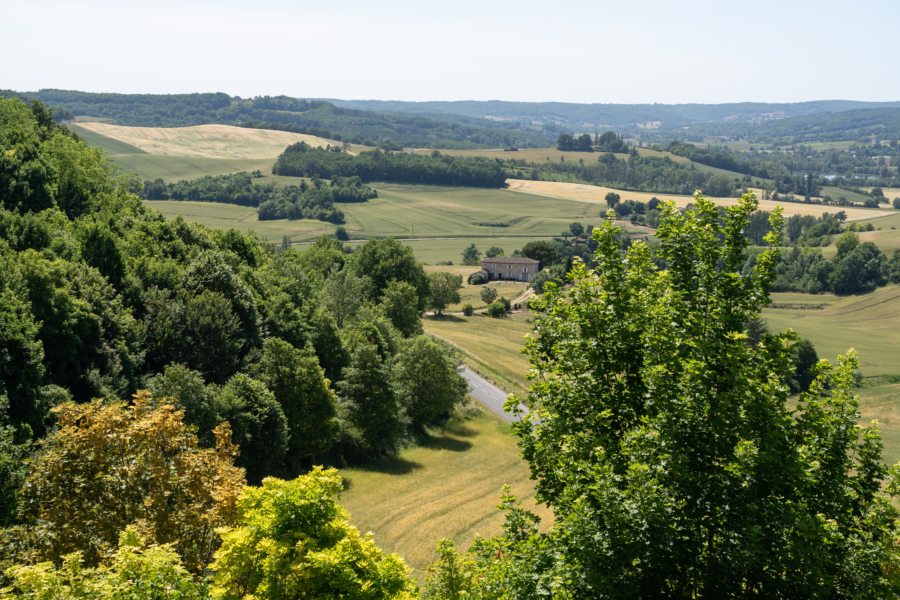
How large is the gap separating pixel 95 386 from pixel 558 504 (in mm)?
34637

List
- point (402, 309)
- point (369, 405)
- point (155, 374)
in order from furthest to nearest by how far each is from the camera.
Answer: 1. point (402, 309)
2. point (369, 405)
3. point (155, 374)

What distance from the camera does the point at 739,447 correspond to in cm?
1675

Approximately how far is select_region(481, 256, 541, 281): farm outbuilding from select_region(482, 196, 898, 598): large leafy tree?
156576mm

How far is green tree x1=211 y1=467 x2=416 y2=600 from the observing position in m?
20.5

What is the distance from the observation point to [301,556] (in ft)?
68.5

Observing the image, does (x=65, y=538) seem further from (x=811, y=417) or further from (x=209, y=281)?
(x=209, y=281)

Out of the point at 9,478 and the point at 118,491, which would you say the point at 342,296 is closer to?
the point at 9,478

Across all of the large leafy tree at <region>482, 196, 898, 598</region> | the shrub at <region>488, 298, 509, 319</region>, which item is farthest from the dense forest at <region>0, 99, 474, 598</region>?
the shrub at <region>488, 298, 509, 319</region>

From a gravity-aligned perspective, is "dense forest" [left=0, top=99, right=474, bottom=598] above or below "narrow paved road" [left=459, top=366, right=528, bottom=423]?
above

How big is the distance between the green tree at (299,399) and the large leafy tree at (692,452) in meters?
38.0

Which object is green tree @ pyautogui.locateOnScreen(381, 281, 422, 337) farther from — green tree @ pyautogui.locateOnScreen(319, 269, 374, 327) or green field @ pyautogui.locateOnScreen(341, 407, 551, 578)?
green field @ pyautogui.locateOnScreen(341, 407, 551, 578)

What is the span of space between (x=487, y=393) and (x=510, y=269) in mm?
91679

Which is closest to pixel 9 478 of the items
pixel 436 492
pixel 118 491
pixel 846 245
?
pixel 118 491

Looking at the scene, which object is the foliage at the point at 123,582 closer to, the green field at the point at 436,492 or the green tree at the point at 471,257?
the green field at the point at 436,492
